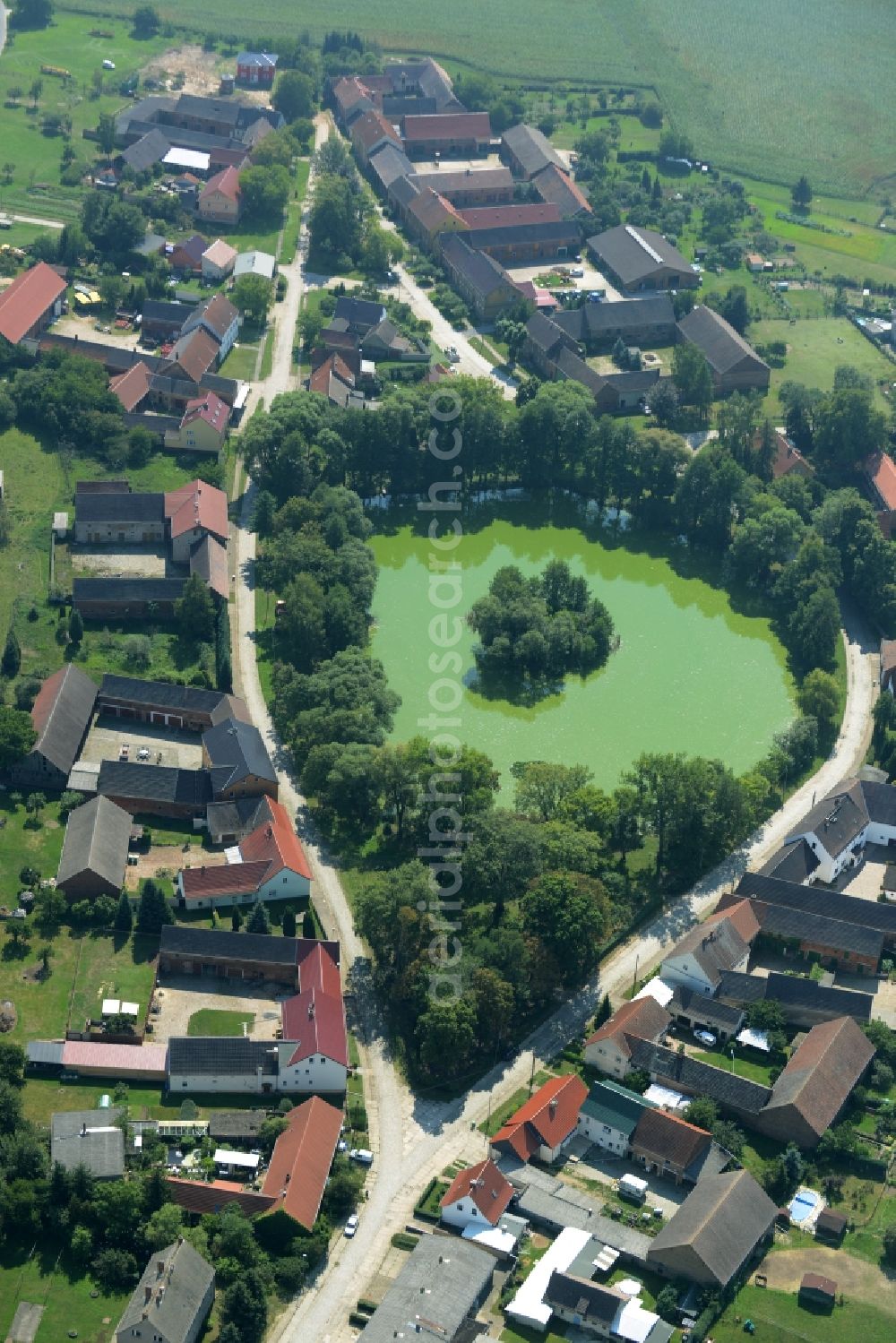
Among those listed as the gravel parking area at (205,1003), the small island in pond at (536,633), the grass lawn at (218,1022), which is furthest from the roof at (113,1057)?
the small island in pond at (536,633)

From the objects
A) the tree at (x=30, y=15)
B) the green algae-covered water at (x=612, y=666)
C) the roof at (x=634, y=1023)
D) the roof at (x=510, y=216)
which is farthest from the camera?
the tree at (x=30, y=15)

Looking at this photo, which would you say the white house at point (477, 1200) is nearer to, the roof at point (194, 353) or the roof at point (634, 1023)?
the roof at point (634, 1023)

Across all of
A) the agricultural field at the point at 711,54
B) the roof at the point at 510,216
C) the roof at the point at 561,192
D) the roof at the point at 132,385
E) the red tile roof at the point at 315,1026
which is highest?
the agricultural field at the point at 711,54

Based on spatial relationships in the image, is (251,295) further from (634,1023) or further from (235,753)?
(634,1023)

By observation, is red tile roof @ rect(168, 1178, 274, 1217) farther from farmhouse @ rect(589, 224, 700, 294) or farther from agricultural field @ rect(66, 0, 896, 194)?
agricultural field @ rect(66, 0, 896, 194)

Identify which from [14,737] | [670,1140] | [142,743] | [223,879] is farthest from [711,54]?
[670,1140]
